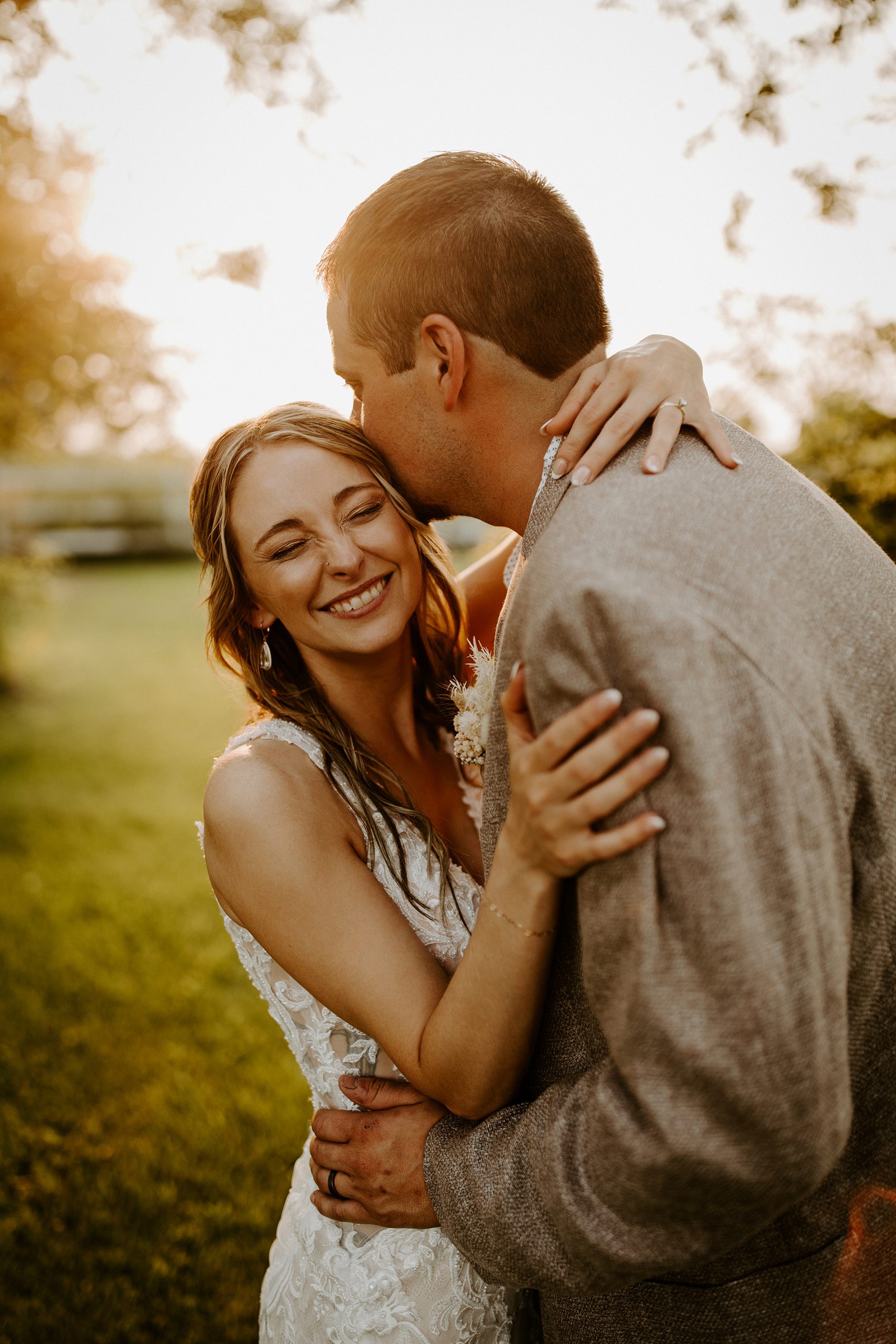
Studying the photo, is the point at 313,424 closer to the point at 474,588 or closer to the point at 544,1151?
the point at 474,588

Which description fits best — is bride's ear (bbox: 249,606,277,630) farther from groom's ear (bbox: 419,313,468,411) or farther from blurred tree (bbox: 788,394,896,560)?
blurred tree (bbox: 788,394,896,560)

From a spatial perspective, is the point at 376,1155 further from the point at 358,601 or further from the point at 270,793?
the point at 358,601

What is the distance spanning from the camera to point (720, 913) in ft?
4.01

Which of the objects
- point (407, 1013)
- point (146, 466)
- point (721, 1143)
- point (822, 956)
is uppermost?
point (822, 956)

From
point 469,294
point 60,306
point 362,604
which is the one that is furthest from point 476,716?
point 60,306

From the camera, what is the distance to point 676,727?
1.24 metres

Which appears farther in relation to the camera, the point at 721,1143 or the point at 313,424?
the point at 313,424

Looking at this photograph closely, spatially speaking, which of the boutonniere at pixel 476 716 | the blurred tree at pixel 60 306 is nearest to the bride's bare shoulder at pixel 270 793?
the boutonniere at pixel 476 716

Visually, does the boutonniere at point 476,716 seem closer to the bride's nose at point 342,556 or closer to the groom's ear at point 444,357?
the bride's nose at point 342,556

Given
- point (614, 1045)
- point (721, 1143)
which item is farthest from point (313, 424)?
point (721, 1143)

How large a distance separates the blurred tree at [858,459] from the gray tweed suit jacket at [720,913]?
2.10 metres

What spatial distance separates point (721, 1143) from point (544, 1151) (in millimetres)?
351

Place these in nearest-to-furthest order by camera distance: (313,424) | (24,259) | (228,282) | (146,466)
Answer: (313,424) < (228,282) < (24,259) < (146,466)

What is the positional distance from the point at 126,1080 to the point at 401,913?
147 inches
